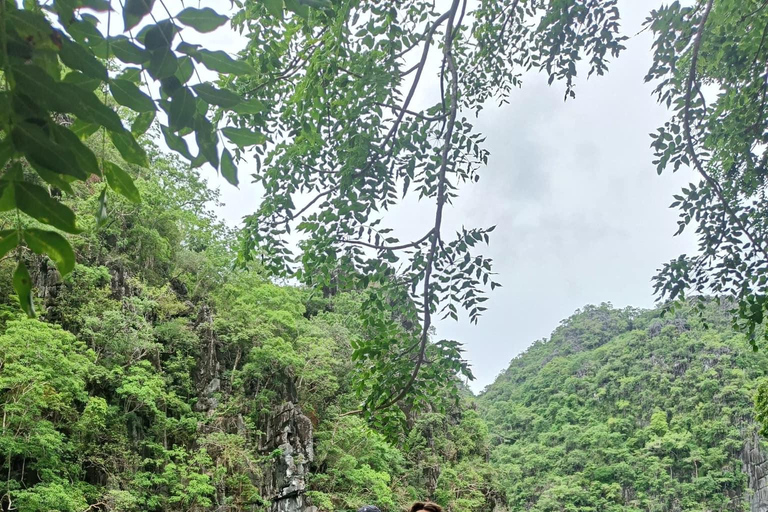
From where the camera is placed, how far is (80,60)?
542mm

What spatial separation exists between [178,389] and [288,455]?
2.43 metres

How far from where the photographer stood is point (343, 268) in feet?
7.91

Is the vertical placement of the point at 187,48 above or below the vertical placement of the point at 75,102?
above

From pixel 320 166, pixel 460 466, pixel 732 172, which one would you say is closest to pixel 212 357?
pixel 460 466

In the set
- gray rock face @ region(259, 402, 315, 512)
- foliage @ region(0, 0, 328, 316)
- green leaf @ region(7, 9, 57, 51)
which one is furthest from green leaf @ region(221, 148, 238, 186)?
gray rock face @ region(259, 402, 315, 512)

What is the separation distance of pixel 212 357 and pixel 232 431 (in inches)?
62.8

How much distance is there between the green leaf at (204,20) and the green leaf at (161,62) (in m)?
0.04

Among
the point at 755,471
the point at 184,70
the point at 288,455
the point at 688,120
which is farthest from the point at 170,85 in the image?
the point at 755,471

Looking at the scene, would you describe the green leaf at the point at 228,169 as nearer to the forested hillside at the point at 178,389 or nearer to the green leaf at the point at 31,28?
the green leaf at the point at 31,28

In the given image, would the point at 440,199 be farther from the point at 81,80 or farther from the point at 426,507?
the point at 81,80

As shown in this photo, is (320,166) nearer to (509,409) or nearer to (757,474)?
(757,474)

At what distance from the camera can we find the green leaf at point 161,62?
55cm

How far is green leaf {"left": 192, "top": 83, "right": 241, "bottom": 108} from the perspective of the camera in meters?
0.58

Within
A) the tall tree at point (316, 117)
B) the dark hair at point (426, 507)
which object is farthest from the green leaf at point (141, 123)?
the dark hair at point (426, 507)
